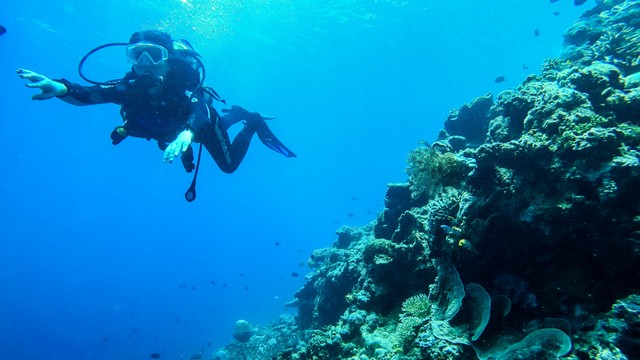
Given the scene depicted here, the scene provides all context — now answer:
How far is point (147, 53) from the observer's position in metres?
7.57

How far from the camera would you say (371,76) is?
236 ft

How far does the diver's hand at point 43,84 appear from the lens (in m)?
5.49

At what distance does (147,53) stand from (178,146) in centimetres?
340

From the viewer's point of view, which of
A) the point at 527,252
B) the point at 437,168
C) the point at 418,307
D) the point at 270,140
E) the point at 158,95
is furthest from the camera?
the point at 270,140

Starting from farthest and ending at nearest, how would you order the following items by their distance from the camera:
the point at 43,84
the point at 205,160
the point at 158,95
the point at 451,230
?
the point at 205,160
the point at 158,95
the point at 43,84
the point at 451,230

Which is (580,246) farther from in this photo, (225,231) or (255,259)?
(225,231)

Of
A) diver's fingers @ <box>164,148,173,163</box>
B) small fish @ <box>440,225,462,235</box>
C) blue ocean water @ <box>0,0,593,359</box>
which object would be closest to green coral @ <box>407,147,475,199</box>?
small fish @ <box>440,225,462,235</box>

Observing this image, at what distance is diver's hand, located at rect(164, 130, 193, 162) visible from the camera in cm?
542

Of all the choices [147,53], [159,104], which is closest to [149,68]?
[147,53]

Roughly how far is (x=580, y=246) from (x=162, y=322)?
346 ft

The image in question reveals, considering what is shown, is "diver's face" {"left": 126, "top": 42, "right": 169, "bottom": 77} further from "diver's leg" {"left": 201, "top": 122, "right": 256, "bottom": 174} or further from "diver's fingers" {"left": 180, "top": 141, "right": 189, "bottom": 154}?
"diver's fingers" {"left": 180, "top": 141, "right": 189, "bottom": 154}

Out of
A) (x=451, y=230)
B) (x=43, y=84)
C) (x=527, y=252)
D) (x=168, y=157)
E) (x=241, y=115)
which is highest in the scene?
(x=241, y=115)

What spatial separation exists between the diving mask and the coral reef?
21.2 feet

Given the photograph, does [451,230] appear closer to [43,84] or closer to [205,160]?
[43,84]
